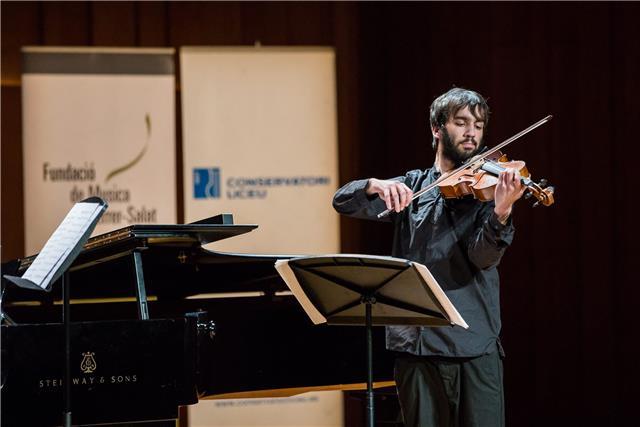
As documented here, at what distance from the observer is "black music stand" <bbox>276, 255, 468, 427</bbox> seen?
94.4 inches

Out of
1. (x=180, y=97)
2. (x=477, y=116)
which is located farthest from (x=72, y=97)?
(x=477, y=116)

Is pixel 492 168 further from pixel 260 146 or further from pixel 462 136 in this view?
pixel 260 146

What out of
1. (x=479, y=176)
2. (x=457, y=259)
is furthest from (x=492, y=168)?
(x=457, y=259)

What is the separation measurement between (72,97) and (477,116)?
2.98m

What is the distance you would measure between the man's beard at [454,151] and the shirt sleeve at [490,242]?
226 mm

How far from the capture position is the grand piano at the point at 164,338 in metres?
2.67

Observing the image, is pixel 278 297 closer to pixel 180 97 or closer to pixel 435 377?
pixel 435 377

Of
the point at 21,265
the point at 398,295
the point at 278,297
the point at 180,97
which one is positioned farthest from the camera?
the point at 180,97

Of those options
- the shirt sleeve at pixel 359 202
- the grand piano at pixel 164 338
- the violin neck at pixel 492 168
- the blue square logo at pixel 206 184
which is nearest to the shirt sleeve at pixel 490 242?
the violin neck at pixel 492 168

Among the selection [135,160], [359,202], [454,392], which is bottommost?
[454,392]

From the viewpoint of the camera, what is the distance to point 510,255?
17.5 ft

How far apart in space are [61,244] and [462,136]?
48.4 inches

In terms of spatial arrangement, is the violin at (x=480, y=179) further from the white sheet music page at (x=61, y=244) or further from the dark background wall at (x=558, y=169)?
the dark background wall at (x=558, y=169)

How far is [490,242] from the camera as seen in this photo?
8.38ft
